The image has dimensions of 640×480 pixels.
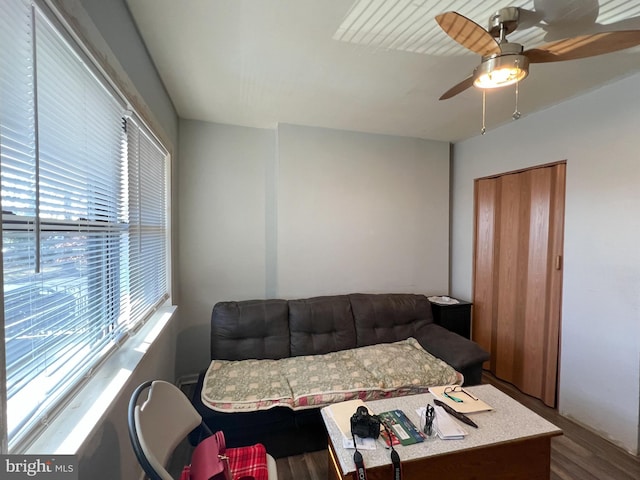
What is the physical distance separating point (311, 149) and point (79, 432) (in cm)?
259

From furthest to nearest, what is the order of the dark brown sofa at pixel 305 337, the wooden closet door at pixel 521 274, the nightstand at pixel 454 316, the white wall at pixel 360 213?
the nightstand at pixel 454 316 → the white wall at pixel 360 213 → the wooden closet door at pixel 521 274 → the dark brown sofa at pixel 305 337

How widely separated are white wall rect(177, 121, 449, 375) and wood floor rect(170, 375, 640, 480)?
1.34 metres

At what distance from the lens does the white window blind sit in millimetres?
688

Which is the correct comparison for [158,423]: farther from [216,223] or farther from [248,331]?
[216,223]

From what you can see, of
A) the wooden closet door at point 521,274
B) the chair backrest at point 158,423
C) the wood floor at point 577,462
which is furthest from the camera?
the wooden closet door at point 521,274

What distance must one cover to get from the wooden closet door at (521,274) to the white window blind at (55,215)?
10.4 ft

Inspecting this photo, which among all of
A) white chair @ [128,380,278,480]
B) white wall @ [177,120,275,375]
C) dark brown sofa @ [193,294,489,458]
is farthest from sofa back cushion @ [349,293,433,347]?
white chair @ [128,380,278,480]

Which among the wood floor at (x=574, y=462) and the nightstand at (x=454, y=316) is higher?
the nightstand at (x=454, y=316)

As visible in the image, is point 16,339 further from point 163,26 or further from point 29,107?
point 163,26

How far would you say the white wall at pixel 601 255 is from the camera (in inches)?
74.3

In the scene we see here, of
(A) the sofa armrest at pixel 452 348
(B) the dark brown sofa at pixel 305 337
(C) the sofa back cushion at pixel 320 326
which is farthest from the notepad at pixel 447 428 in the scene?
(C) the sofa back cushion at pixel 320 326

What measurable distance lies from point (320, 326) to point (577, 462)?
197cm

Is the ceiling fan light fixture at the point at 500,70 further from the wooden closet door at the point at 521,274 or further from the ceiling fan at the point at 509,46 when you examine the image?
the wooden closet door at the point at 521,274

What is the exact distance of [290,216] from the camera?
2.78 m
